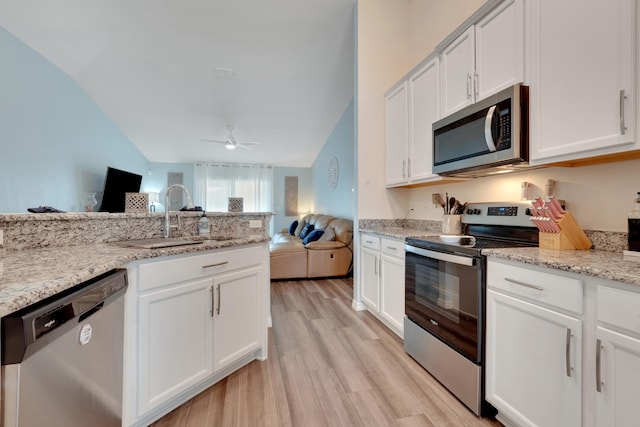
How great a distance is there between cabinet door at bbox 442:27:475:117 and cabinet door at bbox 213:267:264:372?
6.27 feet

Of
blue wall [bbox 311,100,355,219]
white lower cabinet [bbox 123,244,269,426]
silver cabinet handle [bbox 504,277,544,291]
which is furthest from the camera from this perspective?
blue wall [bbox 311,100,355,219]

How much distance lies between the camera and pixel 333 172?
6.10 metres

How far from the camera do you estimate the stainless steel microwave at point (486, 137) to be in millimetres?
1587

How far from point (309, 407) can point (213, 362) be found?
0.61 m

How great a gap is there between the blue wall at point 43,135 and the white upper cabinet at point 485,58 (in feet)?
14.0

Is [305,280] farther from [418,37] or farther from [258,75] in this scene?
[418,37]

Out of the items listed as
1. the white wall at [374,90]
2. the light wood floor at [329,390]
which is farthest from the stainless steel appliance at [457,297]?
the white wall at [374,90]

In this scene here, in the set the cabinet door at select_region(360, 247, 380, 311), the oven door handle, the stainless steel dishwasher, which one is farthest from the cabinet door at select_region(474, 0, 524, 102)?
the stainless steel dishwasher

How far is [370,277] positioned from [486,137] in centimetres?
166

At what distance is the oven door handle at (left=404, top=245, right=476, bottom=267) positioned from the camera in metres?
1.50

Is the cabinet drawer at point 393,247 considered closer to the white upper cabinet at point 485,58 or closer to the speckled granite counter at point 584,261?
the speckled granite counter at point 584,261

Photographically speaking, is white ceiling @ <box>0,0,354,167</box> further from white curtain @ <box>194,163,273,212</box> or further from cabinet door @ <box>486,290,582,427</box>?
cabinet door @ <box>486,290,582,427</box>

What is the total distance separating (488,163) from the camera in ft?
5.83

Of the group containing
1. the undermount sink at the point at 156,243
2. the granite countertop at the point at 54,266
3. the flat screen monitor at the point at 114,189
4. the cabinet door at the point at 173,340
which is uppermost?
the flat screen monitor at the point at 114,189
